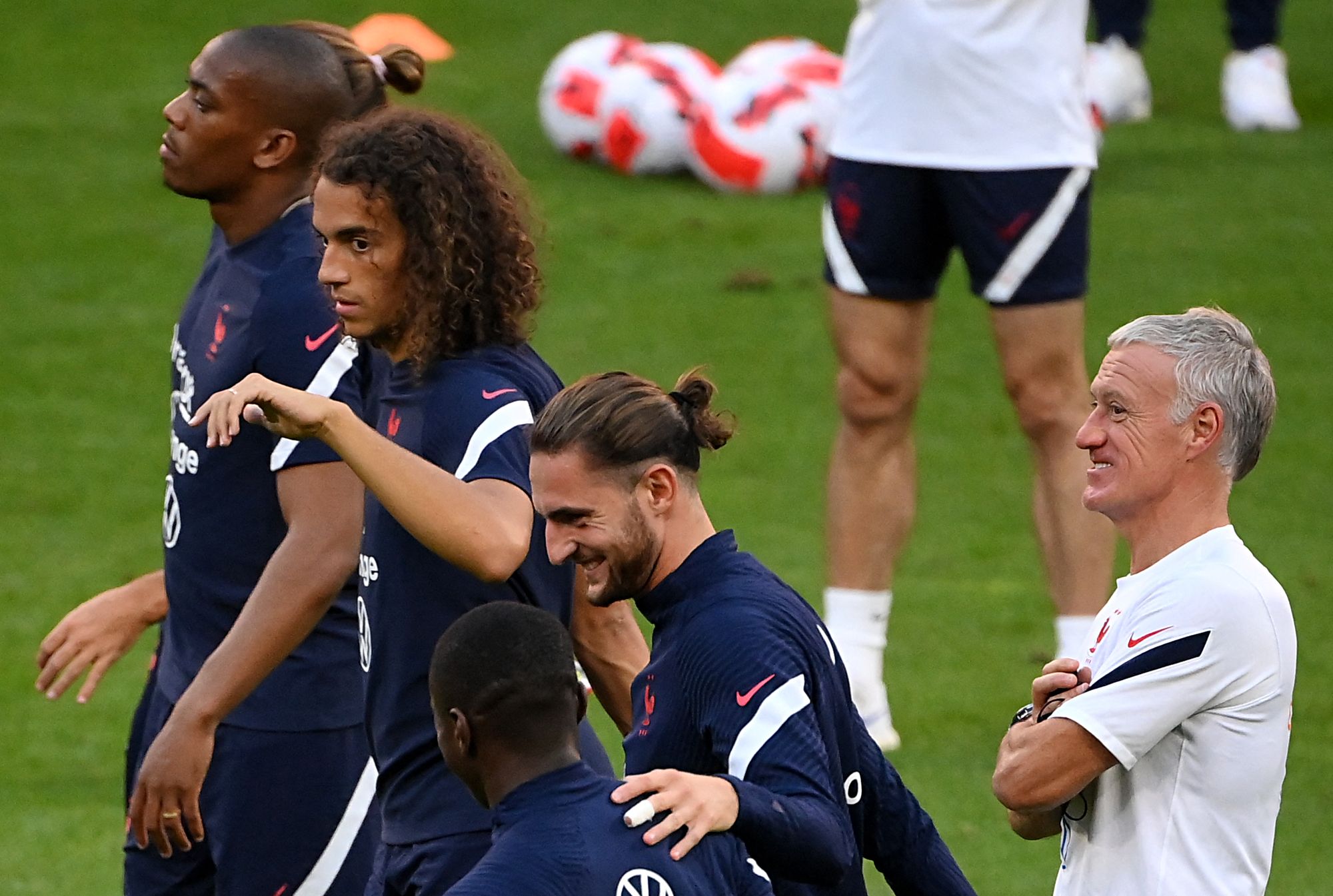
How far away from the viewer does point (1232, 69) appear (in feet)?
44.3

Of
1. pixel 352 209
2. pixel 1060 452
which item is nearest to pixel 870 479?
pixel 1060 452

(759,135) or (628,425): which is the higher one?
(628,425)

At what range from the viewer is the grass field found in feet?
21.1

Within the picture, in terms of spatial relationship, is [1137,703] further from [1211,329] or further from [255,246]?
[255,246]

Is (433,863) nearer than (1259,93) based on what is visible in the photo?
Yes

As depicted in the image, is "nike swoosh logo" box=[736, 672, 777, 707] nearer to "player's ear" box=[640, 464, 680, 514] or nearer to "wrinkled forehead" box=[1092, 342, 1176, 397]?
"player's ear" box=[640, 464, 680, 514]

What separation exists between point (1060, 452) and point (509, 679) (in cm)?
345

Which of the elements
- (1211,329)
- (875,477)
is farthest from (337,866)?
(875,477)

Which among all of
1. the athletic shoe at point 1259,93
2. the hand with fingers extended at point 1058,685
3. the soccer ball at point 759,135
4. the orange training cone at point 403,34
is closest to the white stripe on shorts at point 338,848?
the hand with fingers extended at point 1058,685

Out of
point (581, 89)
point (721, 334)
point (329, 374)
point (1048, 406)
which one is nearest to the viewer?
point (329, 374)

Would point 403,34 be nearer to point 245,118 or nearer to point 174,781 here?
point 245,118

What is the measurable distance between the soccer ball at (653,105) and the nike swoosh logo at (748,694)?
9.36 m

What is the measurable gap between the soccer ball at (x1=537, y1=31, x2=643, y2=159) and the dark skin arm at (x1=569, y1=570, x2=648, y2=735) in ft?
28.6

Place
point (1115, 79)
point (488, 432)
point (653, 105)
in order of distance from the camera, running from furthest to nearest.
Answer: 1. point (1115, 79)
2. point (653, 105)
3. point (488, 432)
